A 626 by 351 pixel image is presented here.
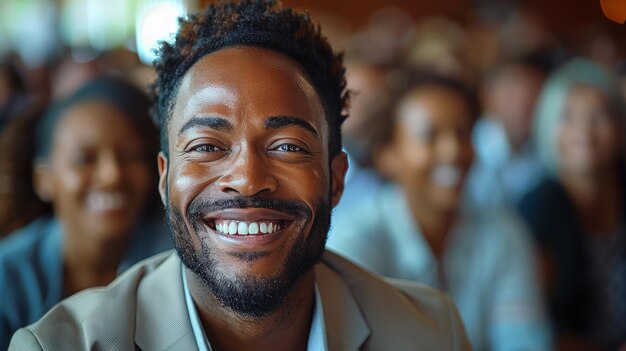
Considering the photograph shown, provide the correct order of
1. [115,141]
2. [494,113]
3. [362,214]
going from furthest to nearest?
[494,113], [362,214], [115,141]

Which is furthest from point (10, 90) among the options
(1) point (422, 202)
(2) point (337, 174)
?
(2) point (337, 174)

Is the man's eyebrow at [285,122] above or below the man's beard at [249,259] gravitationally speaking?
above

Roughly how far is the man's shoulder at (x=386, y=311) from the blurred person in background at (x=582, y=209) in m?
1.63

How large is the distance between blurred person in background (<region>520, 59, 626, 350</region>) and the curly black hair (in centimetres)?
188

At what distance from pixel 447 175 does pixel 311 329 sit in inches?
56.8

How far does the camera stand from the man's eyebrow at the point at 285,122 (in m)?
1.23

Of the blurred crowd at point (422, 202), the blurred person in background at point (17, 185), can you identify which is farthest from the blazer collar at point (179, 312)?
the blurred person in background at point (17, 185)

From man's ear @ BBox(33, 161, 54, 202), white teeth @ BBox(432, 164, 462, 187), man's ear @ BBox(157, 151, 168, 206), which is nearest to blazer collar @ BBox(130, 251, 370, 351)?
man's ear @ BBox(157, 151, 168, 206)

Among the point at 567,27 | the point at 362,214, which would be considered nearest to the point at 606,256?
the point at 362,214

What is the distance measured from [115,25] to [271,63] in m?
6.32

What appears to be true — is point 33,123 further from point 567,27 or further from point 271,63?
point 567,27

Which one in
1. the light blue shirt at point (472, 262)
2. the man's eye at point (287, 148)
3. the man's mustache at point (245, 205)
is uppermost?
the man's eye at point (287, 148)

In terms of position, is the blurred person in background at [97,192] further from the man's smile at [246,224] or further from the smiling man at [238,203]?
the man's smile at [246,224]

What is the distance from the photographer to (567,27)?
6.77 meters
